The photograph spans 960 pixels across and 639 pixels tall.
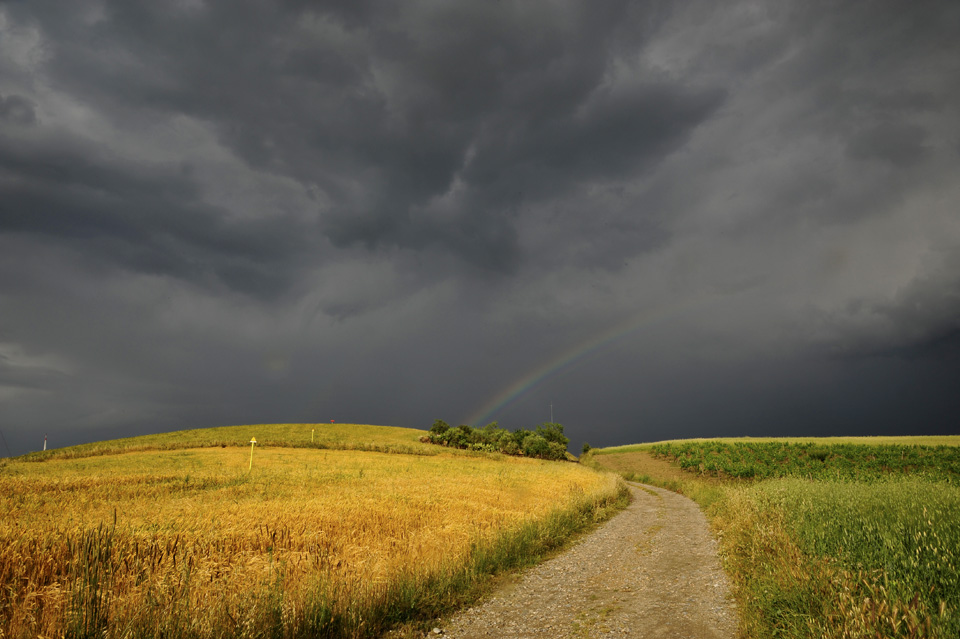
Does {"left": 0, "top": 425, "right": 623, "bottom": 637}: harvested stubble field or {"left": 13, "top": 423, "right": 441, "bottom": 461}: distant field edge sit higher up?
{"left": 13, "top": 423, "right": 441, "bottom": 461}: distant field edge

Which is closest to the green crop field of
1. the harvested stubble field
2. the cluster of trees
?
the harvested stubble field

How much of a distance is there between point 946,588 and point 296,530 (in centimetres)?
1208

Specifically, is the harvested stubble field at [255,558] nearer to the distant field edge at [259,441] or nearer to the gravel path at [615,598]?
the gravel path at [615,598]

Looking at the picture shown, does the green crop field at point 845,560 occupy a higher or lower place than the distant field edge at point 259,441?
lower

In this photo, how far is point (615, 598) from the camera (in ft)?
30.2

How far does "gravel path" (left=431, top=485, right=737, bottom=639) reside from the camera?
25.0 ft

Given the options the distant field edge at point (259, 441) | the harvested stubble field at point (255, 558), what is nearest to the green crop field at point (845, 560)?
the harvested stubble field at point (255, 558)

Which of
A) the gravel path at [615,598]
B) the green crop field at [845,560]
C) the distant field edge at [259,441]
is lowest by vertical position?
the gravel path at [615,598]

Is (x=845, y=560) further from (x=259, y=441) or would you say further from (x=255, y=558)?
(x=259, y=441)

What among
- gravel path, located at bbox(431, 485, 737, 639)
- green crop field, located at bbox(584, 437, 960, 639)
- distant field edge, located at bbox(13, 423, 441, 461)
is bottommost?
gravel path, located at bbox(431, 485, 737, 639)

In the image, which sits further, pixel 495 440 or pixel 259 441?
pixel 495 440

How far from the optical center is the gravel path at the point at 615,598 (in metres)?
7.62

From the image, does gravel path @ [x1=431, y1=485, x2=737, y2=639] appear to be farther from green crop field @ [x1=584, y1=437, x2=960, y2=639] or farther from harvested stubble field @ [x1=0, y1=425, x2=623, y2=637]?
harvested stubble field @ [x1=0, y1=425, x2=623, y2=637]

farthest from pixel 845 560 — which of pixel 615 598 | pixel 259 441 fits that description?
pixel 259 441
